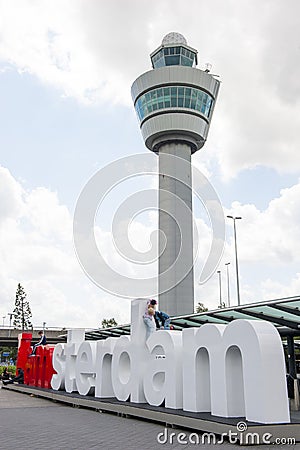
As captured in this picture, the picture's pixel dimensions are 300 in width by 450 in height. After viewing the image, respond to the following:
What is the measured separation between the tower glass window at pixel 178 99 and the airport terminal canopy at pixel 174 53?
5004mm

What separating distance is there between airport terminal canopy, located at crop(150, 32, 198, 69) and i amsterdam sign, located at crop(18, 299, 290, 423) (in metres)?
48.7

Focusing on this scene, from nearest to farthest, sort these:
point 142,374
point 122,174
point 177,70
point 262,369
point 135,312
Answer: point 262,369 → point 142,374 → point 135,312 → point 122,174 → point 177,70

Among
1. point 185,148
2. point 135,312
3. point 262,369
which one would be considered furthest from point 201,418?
point 185,148

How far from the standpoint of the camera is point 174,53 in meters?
58.4

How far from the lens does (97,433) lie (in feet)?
29.6

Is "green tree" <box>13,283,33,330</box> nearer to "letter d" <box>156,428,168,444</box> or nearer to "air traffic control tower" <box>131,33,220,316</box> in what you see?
"air traffic control tower" <box>131,33,220,316</box>

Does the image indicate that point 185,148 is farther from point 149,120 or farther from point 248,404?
point 248,404

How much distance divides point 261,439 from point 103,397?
6.73 meters

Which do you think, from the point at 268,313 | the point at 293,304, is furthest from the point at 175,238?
the point at 293,304

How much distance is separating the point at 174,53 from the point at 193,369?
53797 mm

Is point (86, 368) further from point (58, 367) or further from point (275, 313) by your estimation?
point (275, 313)

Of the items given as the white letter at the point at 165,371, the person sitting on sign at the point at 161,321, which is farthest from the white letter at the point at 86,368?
the white letter at the point at 165,371

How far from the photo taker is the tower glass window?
179ft

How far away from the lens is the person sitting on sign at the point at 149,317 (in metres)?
12.6
